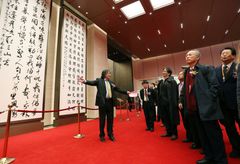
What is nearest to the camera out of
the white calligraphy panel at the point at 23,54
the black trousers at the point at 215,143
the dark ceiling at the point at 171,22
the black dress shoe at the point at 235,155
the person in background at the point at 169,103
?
the black trousers at the point at 215,143

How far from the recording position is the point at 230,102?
1.82 meters

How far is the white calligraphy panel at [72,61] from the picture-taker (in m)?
4.87

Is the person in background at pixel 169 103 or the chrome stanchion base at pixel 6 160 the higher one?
the person in background at pixel 169 103

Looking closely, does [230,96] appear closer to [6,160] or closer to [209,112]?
[209,112]

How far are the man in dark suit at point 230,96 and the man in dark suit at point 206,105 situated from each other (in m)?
0.45

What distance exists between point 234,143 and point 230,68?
3.36 feet

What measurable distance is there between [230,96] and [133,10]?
16.8ft

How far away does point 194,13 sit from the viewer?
19.5 ft

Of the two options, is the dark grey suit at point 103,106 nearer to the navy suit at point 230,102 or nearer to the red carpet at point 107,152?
the red carpet at point 107,152

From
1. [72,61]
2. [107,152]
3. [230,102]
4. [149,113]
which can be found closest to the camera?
[230,102]

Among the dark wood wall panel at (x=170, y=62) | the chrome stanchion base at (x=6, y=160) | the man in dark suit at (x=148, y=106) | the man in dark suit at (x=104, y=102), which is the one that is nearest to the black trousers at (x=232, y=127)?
the man in dark suit at (x=148, y=106)

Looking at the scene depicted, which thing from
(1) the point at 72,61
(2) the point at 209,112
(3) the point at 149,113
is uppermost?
(1) the point at 72,61

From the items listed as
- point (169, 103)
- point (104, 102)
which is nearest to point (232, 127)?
point (169, 103)

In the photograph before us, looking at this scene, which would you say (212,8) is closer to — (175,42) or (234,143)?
(175,42)
